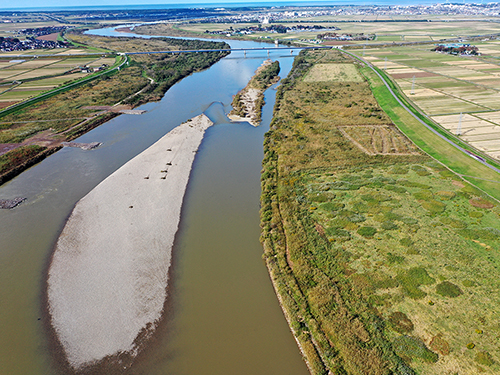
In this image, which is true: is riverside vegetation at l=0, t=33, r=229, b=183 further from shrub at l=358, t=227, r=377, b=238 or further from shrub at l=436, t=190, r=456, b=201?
shrub at l=436, t=190, r=456, b=201

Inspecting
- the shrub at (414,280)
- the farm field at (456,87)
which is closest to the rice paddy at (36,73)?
the shrub at (414,280)

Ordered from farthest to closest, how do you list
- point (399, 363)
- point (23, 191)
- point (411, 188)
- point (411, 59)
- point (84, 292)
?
point (411, 59)
point (23, 191)
point (411, 188)
point (84, 292)
point (399, 363)

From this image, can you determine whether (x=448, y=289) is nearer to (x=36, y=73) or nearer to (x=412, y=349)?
(x=412, y=349)

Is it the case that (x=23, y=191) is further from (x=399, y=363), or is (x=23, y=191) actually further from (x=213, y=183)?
(x=399, y=363)

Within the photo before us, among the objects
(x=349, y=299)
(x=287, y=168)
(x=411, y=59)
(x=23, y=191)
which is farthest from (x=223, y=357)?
(x=411, y=59)

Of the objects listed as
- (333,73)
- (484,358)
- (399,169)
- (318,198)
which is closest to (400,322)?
(484,358)

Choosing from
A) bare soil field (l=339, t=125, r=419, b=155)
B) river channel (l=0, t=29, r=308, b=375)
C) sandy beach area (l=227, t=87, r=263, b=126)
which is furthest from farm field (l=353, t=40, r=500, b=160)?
river channel (l=0, t=29, r=308, b=375)

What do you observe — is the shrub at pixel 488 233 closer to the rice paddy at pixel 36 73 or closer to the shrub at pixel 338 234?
the shrub at pixel 338 234
